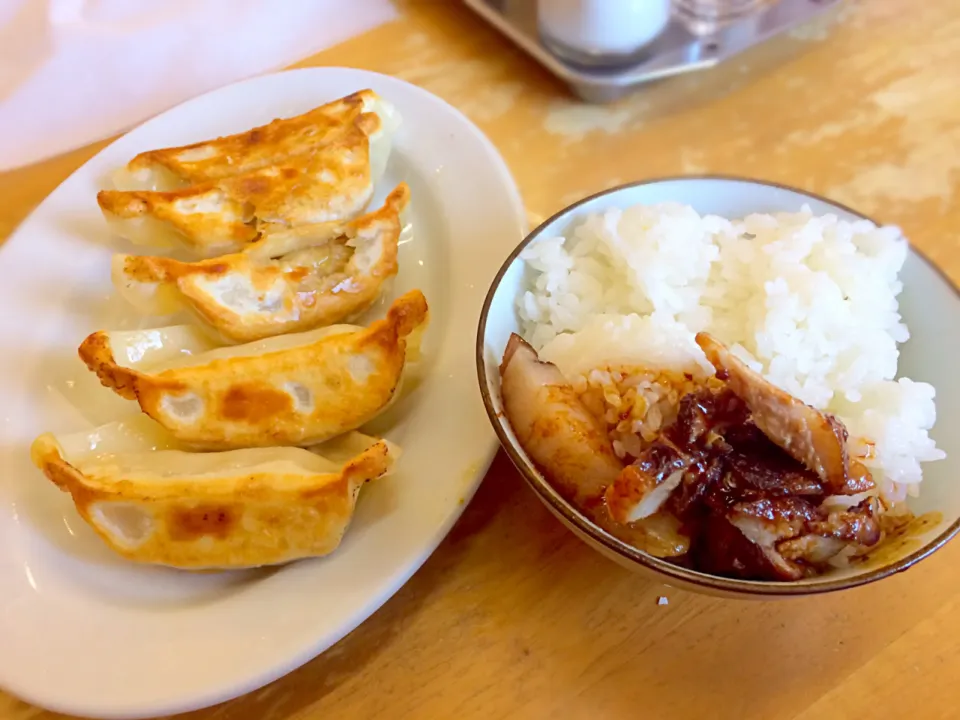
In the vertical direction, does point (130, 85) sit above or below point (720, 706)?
above

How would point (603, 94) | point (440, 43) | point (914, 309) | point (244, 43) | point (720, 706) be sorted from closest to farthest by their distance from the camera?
point (720, 706), point (914, 309), point (603, 94), point (440, 43), point (244, 43)

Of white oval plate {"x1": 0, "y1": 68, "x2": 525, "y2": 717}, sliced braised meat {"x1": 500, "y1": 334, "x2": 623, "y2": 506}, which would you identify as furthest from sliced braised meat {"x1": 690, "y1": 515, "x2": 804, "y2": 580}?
white oval plate {"x1": 0, "y1": 68, "x2": 525, "y2": 717}

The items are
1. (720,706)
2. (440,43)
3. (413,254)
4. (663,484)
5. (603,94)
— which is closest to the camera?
(663,484)

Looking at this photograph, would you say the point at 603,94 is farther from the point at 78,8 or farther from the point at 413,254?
the point at 78,8

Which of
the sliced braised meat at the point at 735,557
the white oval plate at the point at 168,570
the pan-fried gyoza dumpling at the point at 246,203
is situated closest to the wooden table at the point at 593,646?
the white oval plate at the point at 168,570

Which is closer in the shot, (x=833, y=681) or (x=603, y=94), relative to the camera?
(x=833, y=681)

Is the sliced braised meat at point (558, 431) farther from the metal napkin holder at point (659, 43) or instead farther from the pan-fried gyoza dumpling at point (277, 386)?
the metal napkin holder at point (659, 43)

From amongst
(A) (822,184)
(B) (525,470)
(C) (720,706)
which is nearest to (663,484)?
(B) (525,470)
